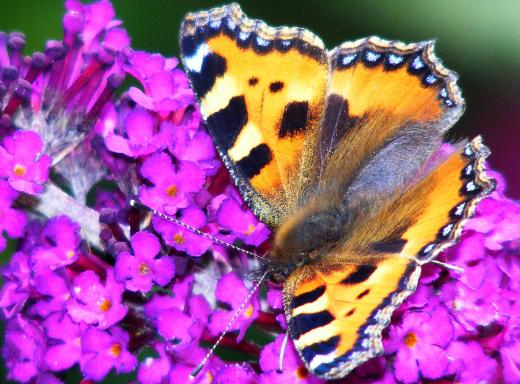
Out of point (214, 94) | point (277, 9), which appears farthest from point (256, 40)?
point (277, 9)

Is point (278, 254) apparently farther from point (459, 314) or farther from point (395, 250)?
point (459, 314)

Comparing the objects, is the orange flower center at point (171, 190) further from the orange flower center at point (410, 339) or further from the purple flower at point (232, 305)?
the orange flower center at point (410, 339)

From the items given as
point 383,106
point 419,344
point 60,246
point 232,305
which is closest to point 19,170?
point 60,246

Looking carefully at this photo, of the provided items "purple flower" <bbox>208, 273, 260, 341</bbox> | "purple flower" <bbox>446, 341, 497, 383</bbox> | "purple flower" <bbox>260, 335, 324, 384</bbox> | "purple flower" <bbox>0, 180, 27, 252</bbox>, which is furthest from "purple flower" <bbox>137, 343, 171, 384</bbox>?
"purple flower" <bbox>446, 341, 497, 383</bbox>

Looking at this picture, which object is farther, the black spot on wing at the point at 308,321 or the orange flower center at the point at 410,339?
the orange flower center at the point at 410,339

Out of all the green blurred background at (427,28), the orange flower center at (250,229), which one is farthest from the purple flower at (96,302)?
the green blurred background at (427,28)

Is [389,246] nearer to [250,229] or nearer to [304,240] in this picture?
[304,240]
